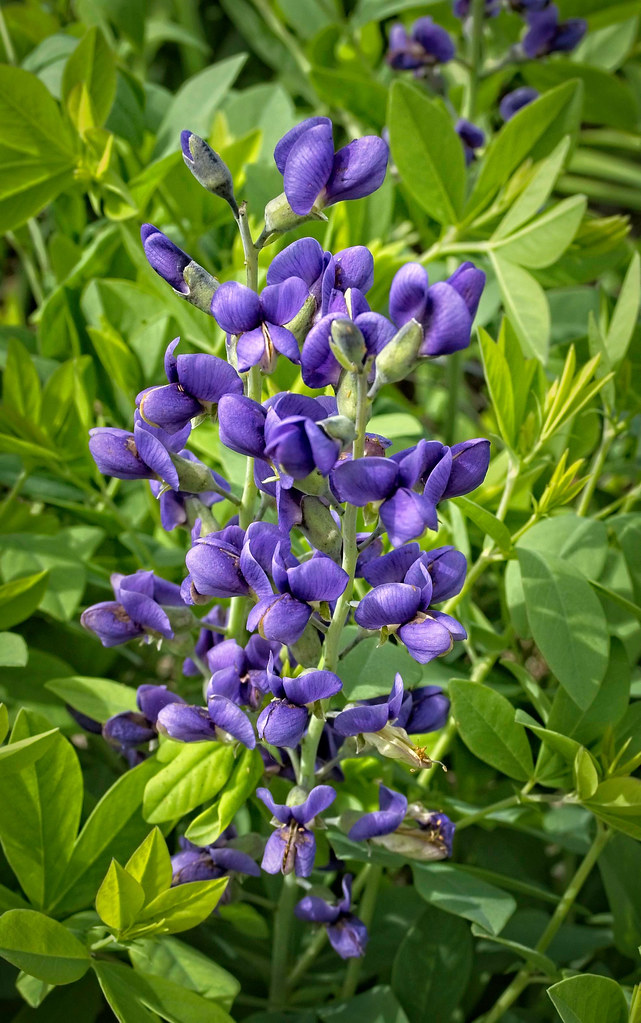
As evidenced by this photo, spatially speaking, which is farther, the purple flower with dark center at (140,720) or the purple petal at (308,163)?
the purple flower with dark center at (140,720)

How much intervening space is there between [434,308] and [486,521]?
0.19 m

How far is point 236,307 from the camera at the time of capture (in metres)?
0.58

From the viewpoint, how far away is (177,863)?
727 mm

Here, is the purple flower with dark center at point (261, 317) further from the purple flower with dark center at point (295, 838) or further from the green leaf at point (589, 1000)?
the green leaf at point (589, 1000)

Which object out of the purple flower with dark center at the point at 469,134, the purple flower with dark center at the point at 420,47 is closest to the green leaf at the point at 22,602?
the purple flower with dark center at the point at 469,134

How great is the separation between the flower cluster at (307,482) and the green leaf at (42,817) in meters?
0.09

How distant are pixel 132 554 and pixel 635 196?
147 cm

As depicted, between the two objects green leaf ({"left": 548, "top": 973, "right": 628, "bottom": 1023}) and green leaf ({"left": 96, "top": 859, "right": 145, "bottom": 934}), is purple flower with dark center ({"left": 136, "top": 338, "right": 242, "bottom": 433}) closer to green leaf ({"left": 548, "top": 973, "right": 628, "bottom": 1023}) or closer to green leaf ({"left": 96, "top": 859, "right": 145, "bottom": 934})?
green leaf ({"left": 96, "top": 859, "right": 145, "bottom": 934})

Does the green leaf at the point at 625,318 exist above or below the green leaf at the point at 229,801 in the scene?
above

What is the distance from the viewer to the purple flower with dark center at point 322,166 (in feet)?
1.94

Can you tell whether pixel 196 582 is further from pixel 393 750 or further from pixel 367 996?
pixel 367 996

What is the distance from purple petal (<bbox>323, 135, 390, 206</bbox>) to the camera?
61cm

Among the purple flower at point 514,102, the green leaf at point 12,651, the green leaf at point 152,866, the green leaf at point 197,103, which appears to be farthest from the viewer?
the purple flower at point 514,102

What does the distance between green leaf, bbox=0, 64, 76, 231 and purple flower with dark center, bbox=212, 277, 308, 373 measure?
46 cm
